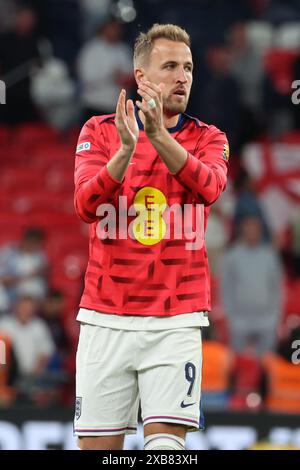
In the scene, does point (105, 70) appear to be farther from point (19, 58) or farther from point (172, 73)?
point (172, 73)

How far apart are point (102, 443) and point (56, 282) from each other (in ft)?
20.8

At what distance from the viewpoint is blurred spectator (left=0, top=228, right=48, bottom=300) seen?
10.3 metres

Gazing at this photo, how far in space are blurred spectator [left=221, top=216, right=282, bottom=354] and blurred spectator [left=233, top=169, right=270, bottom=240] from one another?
0.96 ft

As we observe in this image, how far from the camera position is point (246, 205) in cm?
1084

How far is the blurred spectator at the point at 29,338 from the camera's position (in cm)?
938

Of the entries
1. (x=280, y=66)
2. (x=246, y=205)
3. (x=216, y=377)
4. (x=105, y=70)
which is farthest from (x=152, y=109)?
(x=280, y=66)

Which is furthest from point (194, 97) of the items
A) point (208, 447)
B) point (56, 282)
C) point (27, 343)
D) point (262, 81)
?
point (208, 447)

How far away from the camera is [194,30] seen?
12.5 m

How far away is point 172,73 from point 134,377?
1.21 metres

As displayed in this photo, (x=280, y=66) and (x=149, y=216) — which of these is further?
(x=280, y=66)

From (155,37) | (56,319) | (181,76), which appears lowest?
(56,319)

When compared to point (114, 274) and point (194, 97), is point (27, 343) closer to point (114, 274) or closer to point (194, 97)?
point (194, 97)

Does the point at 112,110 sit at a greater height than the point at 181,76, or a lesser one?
greater

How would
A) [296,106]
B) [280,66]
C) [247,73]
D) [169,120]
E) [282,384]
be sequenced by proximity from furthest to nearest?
[280,66] < [247,73] < [296,106] < [282,384] < [169,120]
